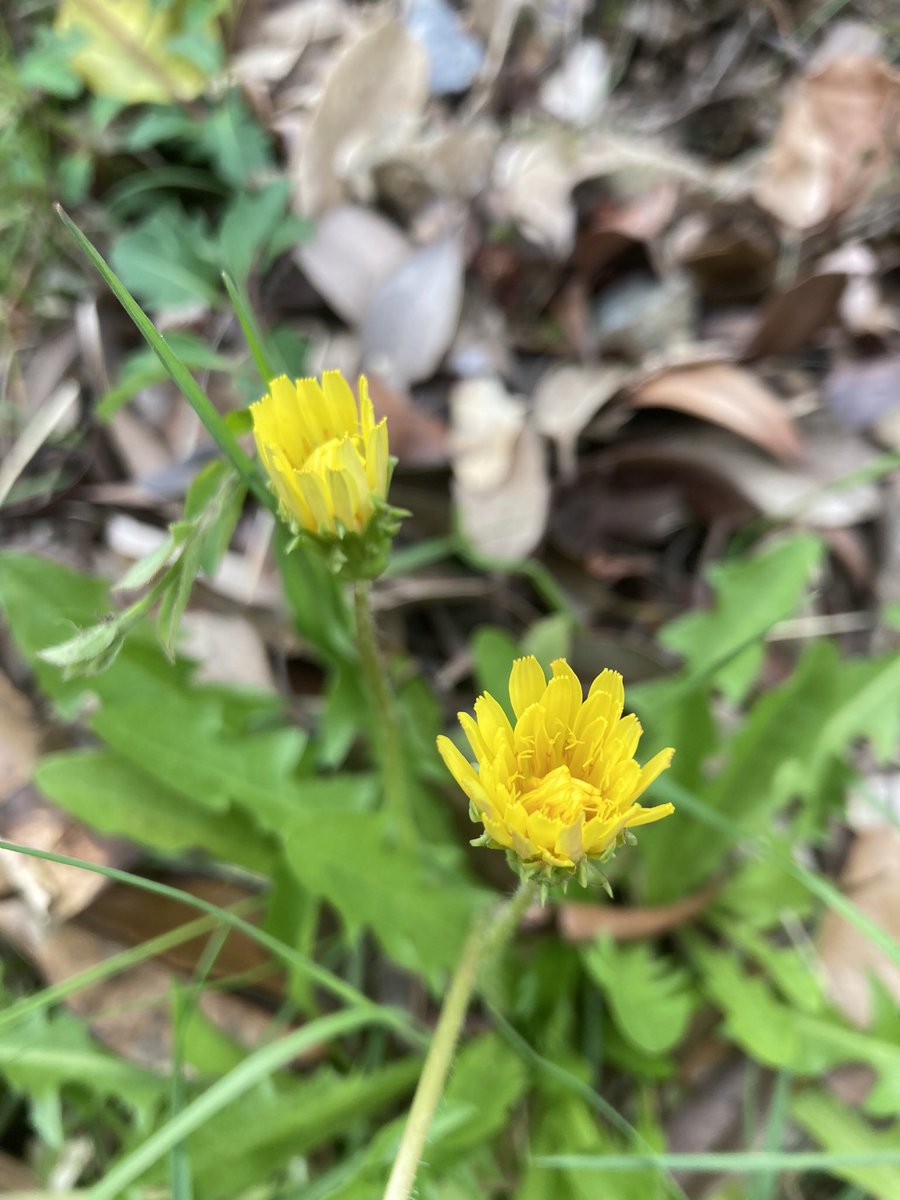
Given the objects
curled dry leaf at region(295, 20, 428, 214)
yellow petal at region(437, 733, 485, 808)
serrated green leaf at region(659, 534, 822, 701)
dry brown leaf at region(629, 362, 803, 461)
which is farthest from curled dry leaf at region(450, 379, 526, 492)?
yellow petal at region(437, 733, 485, 808)

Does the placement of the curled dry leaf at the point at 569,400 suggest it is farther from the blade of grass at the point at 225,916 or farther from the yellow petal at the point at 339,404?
the blade of grass at the point at 225,916

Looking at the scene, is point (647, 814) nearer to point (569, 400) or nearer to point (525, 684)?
point (525, 684)

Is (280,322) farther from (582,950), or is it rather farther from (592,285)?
(582,950)

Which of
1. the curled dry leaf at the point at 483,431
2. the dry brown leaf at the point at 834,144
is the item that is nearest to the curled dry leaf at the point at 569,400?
the curled dry leaf at the point at 483,431

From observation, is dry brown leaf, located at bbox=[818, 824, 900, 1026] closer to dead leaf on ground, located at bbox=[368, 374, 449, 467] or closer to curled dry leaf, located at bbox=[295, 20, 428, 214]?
dead leaf on ground, located at bbox=[368, 374, 449, 467]

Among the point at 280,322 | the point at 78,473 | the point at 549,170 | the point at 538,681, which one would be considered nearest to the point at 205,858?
the point at 78,473

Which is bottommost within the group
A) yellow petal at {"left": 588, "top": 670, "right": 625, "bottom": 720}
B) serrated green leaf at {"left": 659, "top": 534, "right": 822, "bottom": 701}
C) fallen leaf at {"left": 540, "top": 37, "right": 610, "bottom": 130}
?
serrated green leaf at {"left": 659, "top": 534, "right": 822, "bottom": 701}
